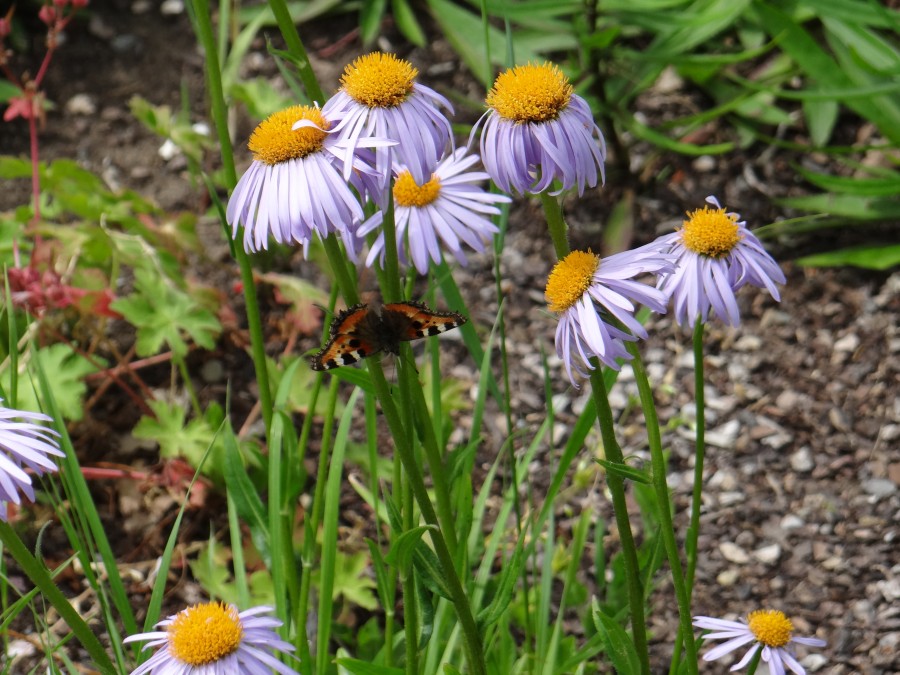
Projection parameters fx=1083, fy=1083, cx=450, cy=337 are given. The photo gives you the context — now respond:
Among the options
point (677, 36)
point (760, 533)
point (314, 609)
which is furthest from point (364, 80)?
point (677, 36)

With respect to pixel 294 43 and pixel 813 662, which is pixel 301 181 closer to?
pixel 294 43

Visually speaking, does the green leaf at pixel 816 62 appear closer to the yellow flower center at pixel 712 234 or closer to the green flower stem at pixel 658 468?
the yellow flower center at pixel 712 234

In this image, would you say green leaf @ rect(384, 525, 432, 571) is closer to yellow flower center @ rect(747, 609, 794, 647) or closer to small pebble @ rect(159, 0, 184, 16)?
yellow flower center @ rect(747, 609, 794, 647)

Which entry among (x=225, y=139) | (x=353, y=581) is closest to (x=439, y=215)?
(x=225, y=139)

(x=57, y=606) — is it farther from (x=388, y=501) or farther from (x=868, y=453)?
(x=868, y=453)

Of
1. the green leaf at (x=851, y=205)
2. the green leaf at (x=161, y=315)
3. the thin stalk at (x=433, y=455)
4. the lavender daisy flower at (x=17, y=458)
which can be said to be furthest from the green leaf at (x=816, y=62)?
the lavender daisy flower at (x=17, y=458)

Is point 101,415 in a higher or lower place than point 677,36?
lower

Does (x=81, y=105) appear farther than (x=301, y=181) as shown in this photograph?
Yes
